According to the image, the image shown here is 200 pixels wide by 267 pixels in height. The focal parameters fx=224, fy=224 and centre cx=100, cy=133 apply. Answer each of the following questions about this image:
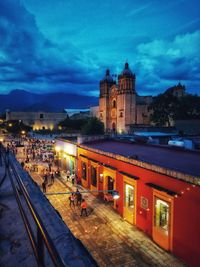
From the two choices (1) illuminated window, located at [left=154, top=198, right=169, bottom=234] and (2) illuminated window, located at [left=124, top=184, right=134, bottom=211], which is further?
(2) illuminated window, located at [left=124, top=184, right=134, bottom=211]

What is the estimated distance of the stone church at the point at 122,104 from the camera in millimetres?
63844

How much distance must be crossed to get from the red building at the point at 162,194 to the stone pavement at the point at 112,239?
504 millimetres

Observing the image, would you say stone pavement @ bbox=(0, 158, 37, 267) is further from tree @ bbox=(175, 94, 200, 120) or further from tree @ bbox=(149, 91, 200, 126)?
tree @ bbox=(175, 94, 200, 120)

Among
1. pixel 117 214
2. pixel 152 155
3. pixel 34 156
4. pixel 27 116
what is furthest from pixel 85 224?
pixel 27 116

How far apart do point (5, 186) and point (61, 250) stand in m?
4.36

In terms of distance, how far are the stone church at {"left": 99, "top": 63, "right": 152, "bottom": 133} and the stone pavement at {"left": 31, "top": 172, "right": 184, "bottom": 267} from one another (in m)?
45.7

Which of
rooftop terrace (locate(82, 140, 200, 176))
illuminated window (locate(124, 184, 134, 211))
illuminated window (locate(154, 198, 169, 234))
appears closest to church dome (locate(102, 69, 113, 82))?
rooftop terrace (locate(82, 140, 200, 176))

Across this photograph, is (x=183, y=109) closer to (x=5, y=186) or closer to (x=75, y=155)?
(x=75, y=155)

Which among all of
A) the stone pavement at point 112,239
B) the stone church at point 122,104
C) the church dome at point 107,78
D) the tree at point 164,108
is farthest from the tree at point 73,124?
A: the stone pavement at point 112,239

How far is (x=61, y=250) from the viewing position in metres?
1.26

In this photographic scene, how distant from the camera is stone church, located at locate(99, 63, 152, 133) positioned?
2514 inches

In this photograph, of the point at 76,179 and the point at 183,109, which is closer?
the point at 76,179

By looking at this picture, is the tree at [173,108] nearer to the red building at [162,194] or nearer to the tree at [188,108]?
the tree at [188,108]

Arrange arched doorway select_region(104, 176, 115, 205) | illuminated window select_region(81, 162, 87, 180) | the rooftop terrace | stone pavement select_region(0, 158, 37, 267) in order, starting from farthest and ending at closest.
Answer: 1. illuminated window select_region(81, 162, 87, 180)
2. arched doorway select_region(104, 176, 115, 205)
3. the rooftop terrace
4. stone pavement select_region(0, 158, 37, 267)
